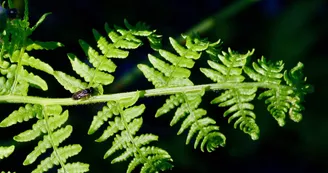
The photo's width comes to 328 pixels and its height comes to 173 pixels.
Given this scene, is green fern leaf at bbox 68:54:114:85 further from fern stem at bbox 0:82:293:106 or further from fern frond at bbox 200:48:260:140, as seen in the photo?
fern frond at bbox 200:48:260:140

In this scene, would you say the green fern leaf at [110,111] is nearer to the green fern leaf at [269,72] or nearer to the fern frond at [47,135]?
the fern frond at [47,135]

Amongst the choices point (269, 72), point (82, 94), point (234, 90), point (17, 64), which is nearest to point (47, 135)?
point (82, 94)

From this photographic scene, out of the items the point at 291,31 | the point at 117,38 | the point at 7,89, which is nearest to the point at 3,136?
the point at 7,89

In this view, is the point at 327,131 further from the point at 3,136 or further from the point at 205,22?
the point at 3,136

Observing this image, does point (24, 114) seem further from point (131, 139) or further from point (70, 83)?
point (131, 139)

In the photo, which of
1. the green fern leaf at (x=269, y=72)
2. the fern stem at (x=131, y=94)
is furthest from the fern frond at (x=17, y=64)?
the green fern leaf at (x=269, y=72)
